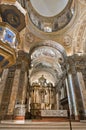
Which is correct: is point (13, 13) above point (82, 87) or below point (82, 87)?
above

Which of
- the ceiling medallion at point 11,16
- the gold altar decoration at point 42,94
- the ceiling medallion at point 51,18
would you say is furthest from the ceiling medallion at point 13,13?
the gold altar decoration at point 42,94

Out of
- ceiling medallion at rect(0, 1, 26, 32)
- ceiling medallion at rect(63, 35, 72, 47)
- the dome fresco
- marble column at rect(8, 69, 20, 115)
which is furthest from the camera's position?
the dome fresco

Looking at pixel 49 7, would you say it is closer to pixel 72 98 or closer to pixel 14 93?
pixel 72 98

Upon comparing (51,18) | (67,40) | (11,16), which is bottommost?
(11,16)

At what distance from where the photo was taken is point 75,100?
9.20m

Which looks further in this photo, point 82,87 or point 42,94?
point 42,94

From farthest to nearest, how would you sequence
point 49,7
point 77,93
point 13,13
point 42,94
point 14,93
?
point 42,94 → point 49,7 → point 77,93 → point 14,93 → point 13,13

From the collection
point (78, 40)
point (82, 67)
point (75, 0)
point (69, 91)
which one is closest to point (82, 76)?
point (82, 67)

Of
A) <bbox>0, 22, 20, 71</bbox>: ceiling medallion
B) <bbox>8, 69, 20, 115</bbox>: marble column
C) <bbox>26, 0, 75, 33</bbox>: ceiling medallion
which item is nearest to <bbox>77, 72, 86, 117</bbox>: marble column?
<bbox>8, 69, 20, 115</bbox>: marble column

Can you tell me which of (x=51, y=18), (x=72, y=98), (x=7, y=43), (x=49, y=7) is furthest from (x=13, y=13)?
(x=49, y=7)

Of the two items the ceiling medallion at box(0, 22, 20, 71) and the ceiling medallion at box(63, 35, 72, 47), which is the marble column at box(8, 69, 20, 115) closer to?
the ceiling medallion at box(0, 22, 20, 71)

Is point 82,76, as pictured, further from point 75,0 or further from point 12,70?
point 75,0

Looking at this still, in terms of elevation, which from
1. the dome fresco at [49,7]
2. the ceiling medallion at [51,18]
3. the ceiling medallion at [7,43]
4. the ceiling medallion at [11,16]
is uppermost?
the dome fresco at [49,7]

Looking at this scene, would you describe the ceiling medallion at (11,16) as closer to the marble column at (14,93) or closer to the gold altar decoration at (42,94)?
the marble column at (14,93)
